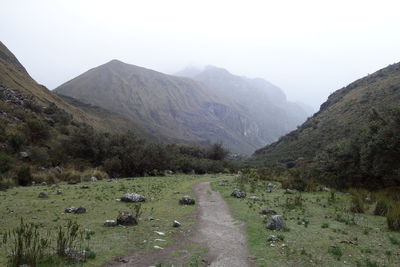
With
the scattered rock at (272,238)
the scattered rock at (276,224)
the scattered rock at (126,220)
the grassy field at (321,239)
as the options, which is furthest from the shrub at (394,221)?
the scattered rock at (126,220)

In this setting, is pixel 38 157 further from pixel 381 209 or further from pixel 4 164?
pixel 381 209

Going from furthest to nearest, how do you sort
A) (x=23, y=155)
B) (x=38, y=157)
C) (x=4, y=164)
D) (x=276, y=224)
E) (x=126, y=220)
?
(x=23, y=155) → (x=38, y=157) → (x=4, y=164) → (x=276, y=224) → (x=126, y=220)

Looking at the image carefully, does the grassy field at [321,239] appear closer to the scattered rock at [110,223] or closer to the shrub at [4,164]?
the scattered rock at [110,223]

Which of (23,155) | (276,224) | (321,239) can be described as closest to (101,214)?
(276,224)

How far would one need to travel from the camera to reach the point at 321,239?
41.6ft

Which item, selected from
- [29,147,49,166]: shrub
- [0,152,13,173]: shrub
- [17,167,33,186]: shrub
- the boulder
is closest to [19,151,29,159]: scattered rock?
[29,147,49,166]: shrub

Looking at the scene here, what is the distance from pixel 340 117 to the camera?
86500 millimetres

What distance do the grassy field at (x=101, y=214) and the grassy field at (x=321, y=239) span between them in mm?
3432

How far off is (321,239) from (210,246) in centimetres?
456

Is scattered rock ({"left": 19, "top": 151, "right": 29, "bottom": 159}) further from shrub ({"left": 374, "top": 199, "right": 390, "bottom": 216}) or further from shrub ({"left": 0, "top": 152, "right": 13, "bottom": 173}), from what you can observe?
shrub ({"left": 374, "top": 199, "right": 390, "bottom": 216})

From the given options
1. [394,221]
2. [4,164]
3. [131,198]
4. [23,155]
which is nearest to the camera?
[394,221]

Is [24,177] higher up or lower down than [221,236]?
higher up

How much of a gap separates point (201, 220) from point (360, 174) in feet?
73.1

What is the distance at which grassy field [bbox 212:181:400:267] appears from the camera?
10.3 meters
